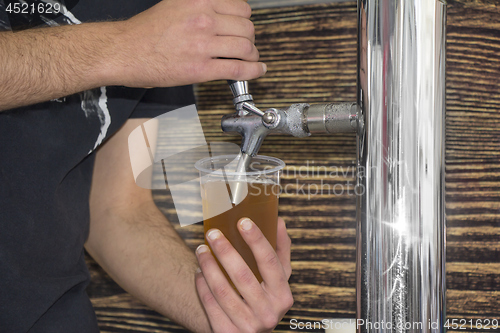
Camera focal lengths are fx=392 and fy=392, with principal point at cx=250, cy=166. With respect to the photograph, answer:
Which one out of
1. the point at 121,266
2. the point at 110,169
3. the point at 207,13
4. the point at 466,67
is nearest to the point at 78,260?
the point at 121,266

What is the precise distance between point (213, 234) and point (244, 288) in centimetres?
9

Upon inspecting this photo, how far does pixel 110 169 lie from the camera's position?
0.85m

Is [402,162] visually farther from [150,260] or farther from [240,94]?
[150,260]

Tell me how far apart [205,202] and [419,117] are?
0.27 m

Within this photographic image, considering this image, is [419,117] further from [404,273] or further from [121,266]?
[121,266]

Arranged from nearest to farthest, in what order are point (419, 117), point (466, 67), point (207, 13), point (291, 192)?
point (419, 117) < point (207, 13) < point (466, 67) < point (291, 192)

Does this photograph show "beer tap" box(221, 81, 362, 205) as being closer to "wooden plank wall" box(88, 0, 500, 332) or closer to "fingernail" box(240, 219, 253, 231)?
"fingernail" box(240, 219, 253, 231)

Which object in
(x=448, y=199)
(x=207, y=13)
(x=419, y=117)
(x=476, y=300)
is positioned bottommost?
(x=476, y=300)

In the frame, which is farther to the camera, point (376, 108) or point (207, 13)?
point (207, 13)

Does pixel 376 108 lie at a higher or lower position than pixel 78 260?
higher

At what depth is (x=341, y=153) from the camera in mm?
713

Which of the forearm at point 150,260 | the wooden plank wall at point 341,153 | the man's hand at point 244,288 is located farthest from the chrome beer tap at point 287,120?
the forearm at point 150,260

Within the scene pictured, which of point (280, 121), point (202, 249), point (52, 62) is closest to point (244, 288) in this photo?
point (202, 249)

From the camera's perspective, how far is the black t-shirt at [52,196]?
2.05 ft
